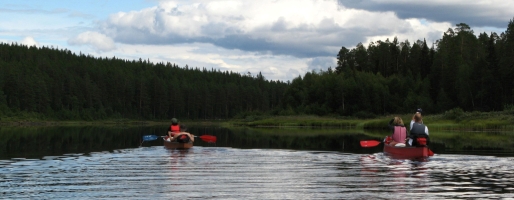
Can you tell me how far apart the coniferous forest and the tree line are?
157 mm

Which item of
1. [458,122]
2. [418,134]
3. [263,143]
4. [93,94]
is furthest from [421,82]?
[418,134]

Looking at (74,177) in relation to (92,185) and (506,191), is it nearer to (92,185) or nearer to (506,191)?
(92,185)

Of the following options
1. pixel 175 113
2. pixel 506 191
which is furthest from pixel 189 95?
pixel 506 191

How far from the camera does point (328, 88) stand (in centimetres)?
11019

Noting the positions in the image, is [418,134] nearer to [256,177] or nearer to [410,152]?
[410,152]

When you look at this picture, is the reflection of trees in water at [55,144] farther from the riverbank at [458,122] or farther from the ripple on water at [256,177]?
the riverbank at [458,122]

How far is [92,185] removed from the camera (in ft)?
55.0

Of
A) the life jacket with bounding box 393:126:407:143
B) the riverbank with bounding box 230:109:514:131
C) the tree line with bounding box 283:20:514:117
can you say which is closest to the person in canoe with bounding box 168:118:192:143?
the life jacket with bounding box 393:126:407:143

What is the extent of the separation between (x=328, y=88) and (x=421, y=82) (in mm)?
16067

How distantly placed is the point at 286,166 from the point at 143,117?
464 feet

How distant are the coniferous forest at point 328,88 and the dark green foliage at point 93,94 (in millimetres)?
269

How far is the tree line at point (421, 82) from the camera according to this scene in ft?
280

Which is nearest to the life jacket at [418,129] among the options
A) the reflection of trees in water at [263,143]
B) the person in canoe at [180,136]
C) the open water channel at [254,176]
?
the open water channel at [254,176]

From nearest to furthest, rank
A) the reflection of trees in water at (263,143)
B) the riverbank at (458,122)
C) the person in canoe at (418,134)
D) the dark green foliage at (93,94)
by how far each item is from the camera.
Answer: the person in canoe at (418,134), the reflection of trees in water at (263,143), the riverbank at (458,122), the dark green foliage at (93,94)
